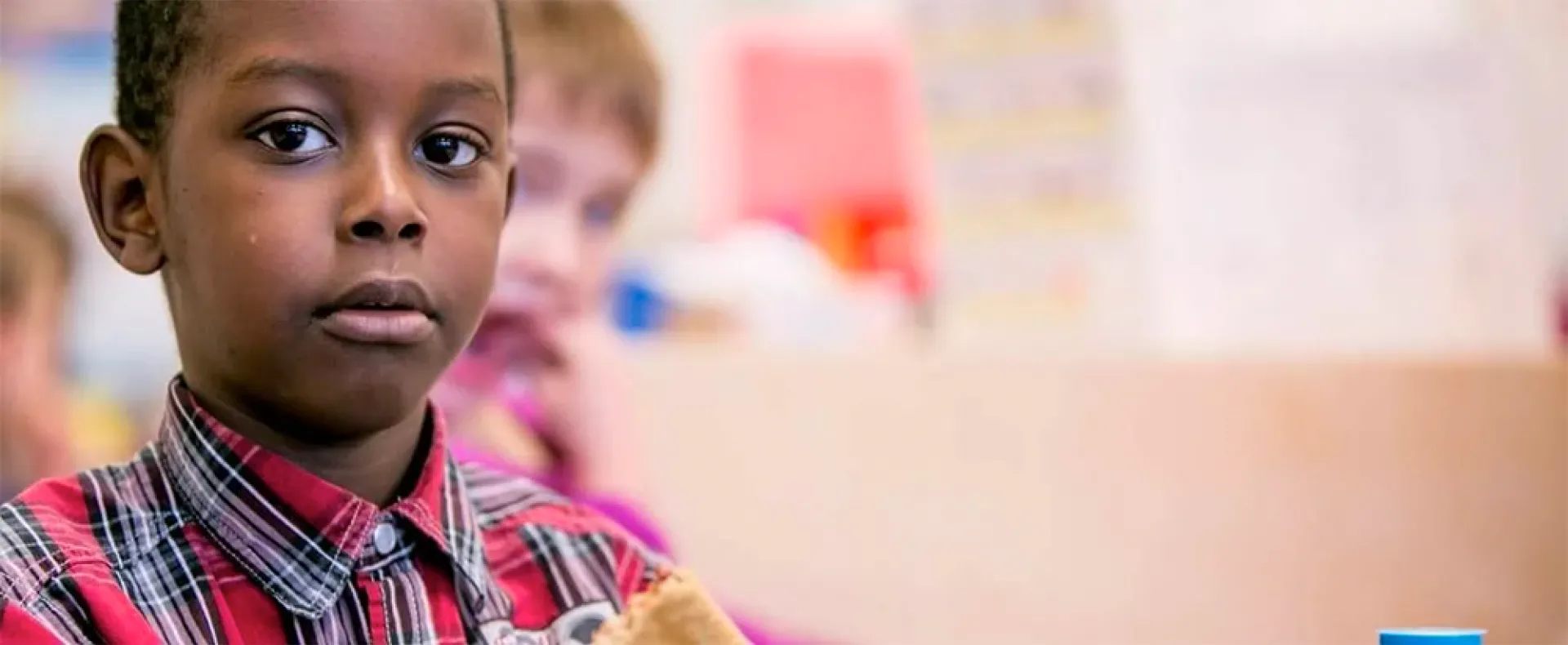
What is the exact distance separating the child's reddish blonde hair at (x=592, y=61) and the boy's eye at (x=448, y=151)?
0.42m

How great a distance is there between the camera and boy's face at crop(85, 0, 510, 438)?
50cm

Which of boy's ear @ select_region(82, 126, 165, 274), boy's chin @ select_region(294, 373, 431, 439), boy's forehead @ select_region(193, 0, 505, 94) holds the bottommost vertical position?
boy's chin @ select_region(294, 373, 431, 439)

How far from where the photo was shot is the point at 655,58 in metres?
1.09

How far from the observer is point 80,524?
51 centimetres

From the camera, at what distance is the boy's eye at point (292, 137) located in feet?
1.65

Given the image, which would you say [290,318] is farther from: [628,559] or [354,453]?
[628,559]

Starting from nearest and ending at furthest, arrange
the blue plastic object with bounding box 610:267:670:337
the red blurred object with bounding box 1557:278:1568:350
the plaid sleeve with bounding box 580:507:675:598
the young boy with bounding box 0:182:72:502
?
the plaid sleeve with bounding box 580:507:675:598 → the young boy with bounding box 0:182:72:502 → the red blurred object with bounding box 1557:278:1568:350 → the blue plastic object with bounding box 610:267:670:337

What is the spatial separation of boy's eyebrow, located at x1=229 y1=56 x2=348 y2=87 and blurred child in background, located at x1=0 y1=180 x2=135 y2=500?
82cm

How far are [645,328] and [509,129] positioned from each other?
1185 millimetres

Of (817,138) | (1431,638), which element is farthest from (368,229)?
(817,138)

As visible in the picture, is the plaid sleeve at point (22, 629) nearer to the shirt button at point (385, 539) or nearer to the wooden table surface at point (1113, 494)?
the shirt button at point (385, 539)

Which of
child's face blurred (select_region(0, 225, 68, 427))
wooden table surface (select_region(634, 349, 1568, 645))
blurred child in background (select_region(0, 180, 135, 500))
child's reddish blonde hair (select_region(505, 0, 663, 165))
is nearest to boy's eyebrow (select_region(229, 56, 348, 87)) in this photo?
child's reddish blonde hair (select_region(505, 0, 663, 165))

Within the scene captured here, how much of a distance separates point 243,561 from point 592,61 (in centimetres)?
53

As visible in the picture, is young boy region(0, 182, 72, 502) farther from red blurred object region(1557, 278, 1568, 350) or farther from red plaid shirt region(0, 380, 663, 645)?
red blurred object region(1557, 278, 1568, 350)
